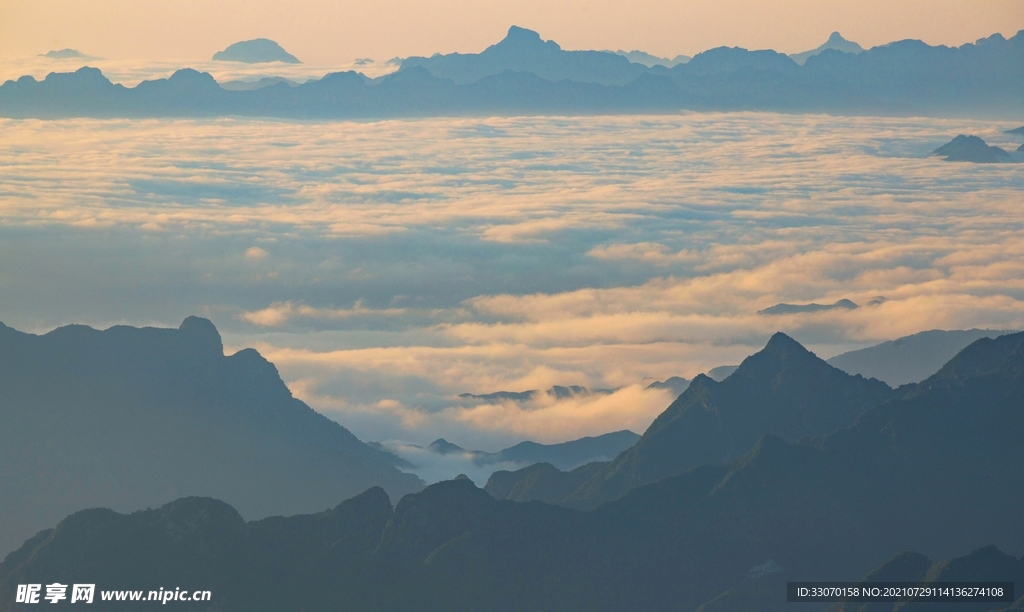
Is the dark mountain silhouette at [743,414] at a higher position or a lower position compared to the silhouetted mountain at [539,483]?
higher

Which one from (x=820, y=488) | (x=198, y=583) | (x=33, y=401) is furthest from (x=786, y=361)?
(x=33, y=401)

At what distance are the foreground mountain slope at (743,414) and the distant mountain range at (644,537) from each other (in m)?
12.4

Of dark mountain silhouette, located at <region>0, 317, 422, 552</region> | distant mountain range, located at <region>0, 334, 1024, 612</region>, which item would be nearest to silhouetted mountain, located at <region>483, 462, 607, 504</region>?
dark mountain silhouette, located at <region>0, 317, 422, 552</region>

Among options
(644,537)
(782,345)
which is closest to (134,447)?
(782,345)

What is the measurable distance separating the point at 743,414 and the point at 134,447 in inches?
2761

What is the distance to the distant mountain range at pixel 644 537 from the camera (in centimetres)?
12512

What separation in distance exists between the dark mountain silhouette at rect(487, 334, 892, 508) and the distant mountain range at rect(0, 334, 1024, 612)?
1231cm

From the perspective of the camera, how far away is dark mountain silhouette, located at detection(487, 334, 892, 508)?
16125 cm
